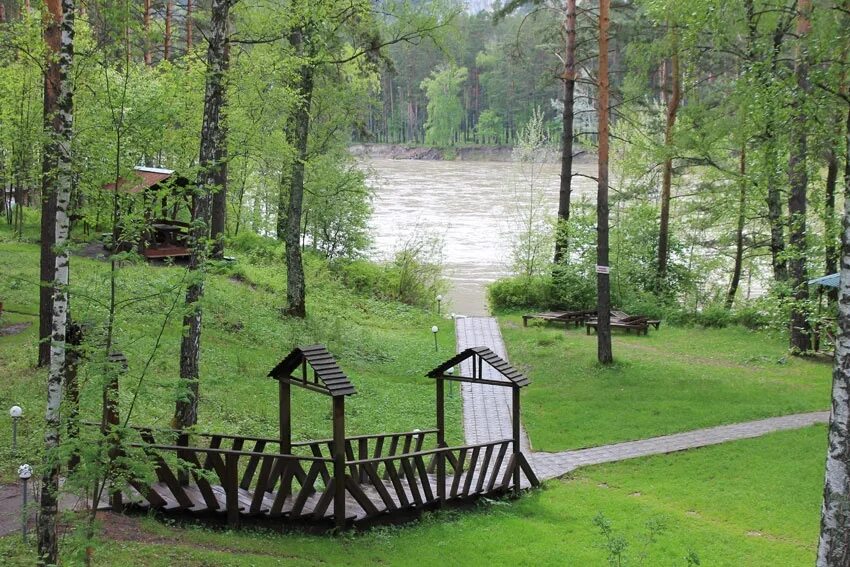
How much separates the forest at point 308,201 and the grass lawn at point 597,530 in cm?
113

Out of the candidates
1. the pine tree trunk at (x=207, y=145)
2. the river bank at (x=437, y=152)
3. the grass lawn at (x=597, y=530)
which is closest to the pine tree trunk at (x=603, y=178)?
the grass lawn at (x=597, y=530)

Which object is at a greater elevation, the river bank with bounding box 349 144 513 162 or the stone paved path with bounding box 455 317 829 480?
the river bank with bounding box 349 144 513 162

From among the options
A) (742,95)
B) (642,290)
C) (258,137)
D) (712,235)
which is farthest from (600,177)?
(712,235)

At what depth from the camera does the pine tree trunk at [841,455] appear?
5.99 metres

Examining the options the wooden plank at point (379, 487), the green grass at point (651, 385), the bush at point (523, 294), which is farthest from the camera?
the bush at point (523, 294)

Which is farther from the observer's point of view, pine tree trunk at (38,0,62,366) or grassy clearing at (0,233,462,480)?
pine tree trunk at (38,0,62,366)

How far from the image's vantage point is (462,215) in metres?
41.8

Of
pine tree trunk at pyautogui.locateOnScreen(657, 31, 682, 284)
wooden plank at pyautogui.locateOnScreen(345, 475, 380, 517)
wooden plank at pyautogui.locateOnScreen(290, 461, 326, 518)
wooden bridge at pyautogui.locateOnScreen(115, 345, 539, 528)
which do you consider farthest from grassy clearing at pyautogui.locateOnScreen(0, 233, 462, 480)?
pine tree trunk at pyautogui.locateOnScreen(657, 31, 682, 284)

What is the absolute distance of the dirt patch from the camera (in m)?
13.8

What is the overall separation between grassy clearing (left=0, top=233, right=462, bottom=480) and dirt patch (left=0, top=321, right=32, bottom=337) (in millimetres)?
148

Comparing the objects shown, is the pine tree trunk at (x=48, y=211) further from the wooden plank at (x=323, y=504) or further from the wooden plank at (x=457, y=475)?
the wooden plank at (x=457, y=475)

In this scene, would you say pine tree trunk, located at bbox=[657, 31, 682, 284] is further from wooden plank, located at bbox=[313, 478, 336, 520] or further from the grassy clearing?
wooden plank, located at bbox=[313, 478, 336, 520]

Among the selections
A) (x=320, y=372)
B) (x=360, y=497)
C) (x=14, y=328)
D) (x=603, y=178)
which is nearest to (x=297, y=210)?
(x=14, y=328)

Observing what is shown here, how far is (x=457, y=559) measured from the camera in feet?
26.5
